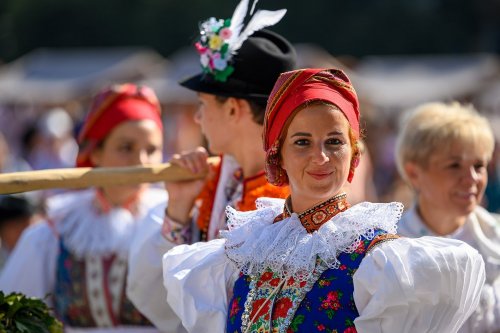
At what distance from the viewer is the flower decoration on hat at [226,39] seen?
408 centimetres

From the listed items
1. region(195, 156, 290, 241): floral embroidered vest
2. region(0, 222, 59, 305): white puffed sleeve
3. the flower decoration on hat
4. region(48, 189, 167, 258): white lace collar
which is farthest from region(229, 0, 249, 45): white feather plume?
region(0, 222, 59, 305): white puffed sleeve

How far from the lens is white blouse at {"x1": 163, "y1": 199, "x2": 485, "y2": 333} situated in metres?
3.00

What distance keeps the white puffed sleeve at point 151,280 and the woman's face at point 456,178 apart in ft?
3.68

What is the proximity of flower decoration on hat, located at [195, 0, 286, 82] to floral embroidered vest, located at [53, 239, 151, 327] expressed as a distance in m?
1.39

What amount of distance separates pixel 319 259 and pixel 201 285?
514 millimetres

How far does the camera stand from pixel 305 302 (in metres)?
3.20

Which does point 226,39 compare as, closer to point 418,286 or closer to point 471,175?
point 471,175

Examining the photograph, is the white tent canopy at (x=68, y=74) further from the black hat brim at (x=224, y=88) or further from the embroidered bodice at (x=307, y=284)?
the embroidered bodice at (x=307, y=284)

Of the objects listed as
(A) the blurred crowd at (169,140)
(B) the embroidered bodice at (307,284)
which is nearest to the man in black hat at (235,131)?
(A) the blurred crowd at (169,140)

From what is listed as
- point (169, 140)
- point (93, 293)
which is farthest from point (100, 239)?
point (169, 140)

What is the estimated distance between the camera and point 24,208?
684 cm

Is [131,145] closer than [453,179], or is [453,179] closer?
[453,179]

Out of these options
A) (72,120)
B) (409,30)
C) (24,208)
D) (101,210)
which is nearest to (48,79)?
(72,120)

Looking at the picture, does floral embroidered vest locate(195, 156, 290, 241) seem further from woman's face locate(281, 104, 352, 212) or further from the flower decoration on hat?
woman's face locate(281, 104, 352, 212)
